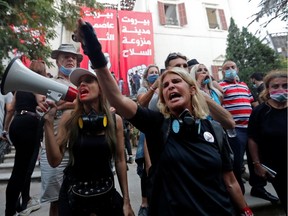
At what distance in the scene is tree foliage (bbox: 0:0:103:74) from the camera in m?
5.37

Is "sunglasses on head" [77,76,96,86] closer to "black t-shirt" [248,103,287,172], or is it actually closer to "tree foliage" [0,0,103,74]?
"black t-shirt" [248,103,287,172]

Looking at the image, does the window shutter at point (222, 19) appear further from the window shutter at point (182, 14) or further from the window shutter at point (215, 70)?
the window shutter at point (215, 70)

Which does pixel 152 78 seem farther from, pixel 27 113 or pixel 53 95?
pixel 27 113

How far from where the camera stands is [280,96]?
230cm

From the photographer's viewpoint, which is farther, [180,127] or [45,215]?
[45,215]

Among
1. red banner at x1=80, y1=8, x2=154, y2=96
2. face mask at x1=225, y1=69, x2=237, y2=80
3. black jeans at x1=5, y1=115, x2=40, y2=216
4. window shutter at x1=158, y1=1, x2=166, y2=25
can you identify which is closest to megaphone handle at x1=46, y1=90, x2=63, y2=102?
black jeans at x1=5, y1=115, x2=40, y2=216

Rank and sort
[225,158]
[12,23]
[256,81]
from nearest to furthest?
[225,158] < [256,81] < [12,23]

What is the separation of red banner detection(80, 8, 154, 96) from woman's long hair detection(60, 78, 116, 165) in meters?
11.4

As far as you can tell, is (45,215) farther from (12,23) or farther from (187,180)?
(12,23)

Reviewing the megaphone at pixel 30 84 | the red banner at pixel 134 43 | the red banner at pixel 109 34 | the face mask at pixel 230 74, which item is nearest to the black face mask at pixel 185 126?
the megaphone at pixel 30 84

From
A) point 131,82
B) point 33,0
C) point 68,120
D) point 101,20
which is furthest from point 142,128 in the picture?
point 101,20

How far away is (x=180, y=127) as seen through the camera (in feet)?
5.13

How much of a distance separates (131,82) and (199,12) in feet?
23.9

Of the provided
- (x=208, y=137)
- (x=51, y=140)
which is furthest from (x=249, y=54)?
(x=51, y=140)
